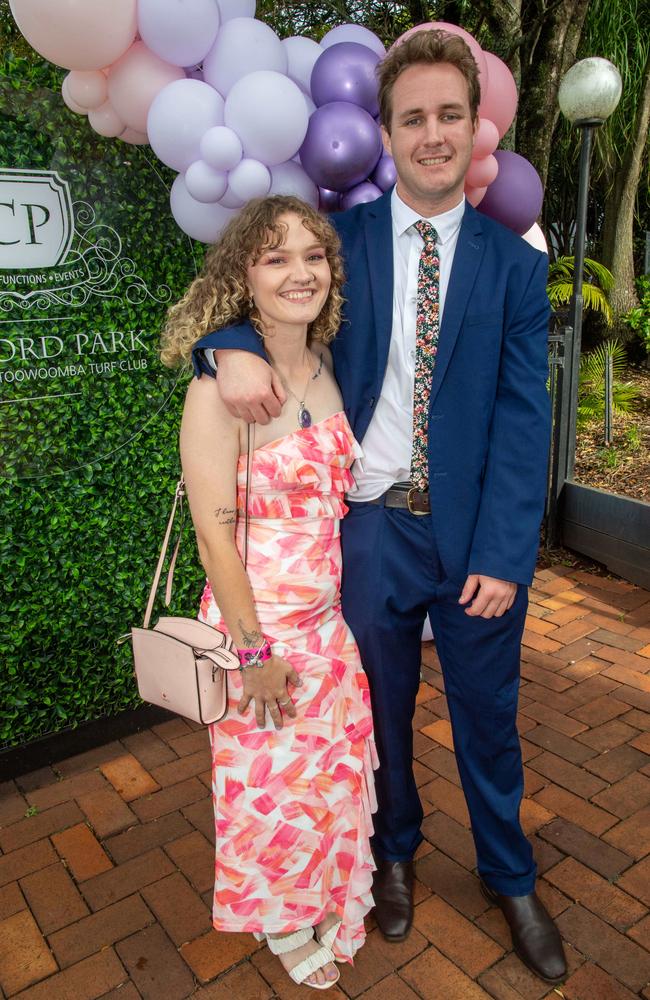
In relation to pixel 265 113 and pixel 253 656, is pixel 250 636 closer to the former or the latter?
pixel 253 656

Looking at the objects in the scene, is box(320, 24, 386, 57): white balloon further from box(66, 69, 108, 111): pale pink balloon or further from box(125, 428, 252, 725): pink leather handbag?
box(125, 428, 252, 725): pink leather handbag

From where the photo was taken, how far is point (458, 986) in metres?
1.94

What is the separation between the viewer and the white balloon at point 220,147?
2051mm

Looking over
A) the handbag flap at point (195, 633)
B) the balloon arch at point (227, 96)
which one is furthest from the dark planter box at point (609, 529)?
the handbag flap at point (195, 633)

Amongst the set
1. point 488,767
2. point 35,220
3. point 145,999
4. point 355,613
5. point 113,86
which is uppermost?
point 113,86

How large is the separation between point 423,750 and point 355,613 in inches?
45.5

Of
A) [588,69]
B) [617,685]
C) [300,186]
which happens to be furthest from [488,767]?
[588,69]

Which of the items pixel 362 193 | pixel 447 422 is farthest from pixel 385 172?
pixel 447 422

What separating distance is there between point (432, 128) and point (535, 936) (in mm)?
2089

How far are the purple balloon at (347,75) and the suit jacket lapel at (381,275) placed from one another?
543 mm

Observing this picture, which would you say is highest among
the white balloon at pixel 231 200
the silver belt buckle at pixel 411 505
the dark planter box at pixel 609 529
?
A: the white balloon at pixel 231 200

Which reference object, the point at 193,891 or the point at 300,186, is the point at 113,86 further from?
the point at 193,891

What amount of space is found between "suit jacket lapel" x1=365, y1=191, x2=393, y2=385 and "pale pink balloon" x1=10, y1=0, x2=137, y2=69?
0.86 meters

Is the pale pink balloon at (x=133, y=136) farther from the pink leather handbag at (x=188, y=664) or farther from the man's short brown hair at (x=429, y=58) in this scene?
the pink leather handbag at (x=188, y=664)
